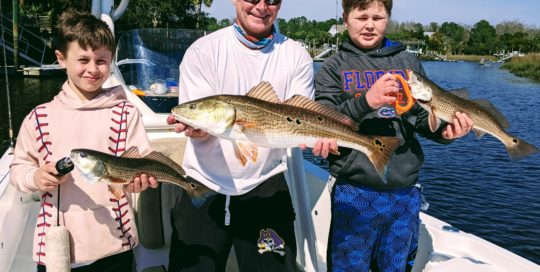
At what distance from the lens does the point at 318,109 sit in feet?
9.79

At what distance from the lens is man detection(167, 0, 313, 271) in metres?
3.02

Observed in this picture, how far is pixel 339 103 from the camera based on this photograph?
344 centimetres

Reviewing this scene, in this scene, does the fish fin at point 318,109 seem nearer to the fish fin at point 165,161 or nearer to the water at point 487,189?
the fish fin at point 165,161

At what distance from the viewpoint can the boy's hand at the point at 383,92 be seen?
9.51 ft

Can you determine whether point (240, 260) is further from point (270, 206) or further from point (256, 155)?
point (256, 155)

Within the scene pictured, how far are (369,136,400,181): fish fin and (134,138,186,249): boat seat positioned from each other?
2.11 metres

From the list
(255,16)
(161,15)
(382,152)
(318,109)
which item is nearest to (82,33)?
(255,16)

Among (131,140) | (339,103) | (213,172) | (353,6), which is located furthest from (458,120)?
(131,140)

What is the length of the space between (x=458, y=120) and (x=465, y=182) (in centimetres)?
1180

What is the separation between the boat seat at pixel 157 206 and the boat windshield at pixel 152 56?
1448 millimetres

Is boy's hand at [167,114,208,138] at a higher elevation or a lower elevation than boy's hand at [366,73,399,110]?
lower

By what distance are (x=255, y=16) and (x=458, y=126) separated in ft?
5.35

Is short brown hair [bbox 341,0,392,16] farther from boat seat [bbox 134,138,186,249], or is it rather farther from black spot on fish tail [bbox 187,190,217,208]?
boat seat [bbox 134,138,186,249]

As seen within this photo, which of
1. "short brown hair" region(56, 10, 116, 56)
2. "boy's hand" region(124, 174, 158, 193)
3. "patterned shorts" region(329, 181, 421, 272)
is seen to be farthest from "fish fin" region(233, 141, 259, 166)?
"short brown hair" region(56, 10, 116, 56)
